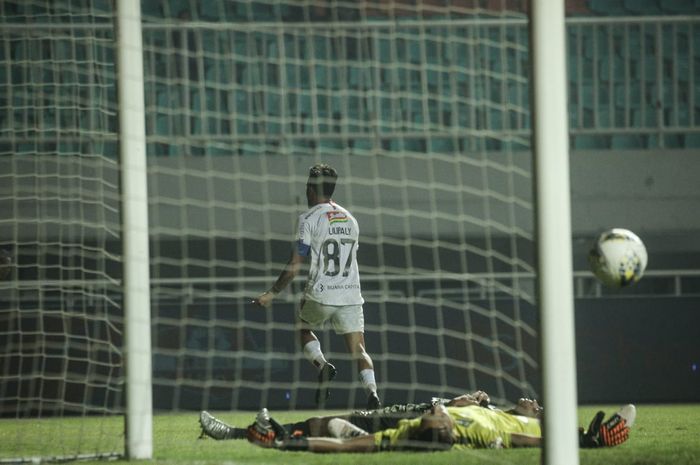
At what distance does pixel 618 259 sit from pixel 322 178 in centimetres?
193

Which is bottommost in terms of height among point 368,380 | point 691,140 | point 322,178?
point 368,380

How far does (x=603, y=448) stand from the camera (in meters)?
5.28

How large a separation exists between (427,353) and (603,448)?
337 centimetres

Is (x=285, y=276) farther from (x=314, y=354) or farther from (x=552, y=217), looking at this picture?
(x=552, y=217)

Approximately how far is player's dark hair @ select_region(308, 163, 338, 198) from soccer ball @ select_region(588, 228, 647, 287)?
1.77 m

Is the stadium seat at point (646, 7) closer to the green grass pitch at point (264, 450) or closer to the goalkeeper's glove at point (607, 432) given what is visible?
the green grass pitch at point (264, 450)

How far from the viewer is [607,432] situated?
5227mm

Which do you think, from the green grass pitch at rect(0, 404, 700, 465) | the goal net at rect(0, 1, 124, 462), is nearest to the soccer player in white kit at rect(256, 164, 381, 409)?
the green grass pitch at rect(0, 404, 700, 465)

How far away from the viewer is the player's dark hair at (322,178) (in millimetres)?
6559

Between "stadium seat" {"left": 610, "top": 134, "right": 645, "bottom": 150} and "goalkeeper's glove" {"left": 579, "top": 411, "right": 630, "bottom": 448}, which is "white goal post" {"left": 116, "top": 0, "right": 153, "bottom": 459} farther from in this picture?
"stadium seat" {"left": 610, "top": 134, "right": 645, "bottom": 150}

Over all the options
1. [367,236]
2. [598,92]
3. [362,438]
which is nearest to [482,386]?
[367,236]

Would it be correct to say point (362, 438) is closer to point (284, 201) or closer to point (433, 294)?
point (433, 294)

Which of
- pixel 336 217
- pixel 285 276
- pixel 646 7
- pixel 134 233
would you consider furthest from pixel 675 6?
pixel 134 233

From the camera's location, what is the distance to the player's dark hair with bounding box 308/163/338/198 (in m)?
6.56
